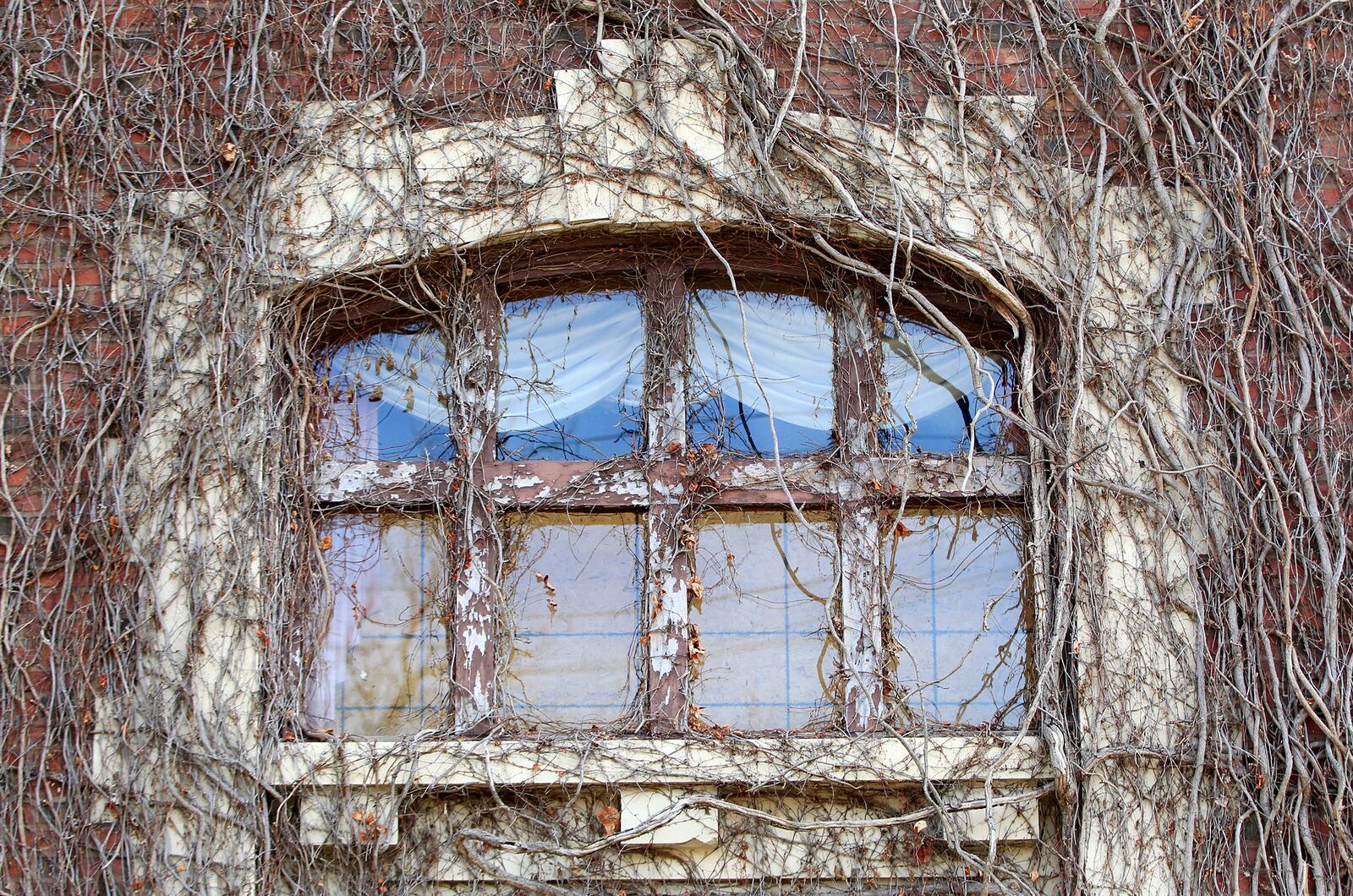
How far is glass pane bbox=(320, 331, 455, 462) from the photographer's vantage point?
3.73 metres

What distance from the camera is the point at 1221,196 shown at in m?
3.58

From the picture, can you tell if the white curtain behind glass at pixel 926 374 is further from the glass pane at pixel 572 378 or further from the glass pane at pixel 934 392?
the glass pane at pixel 572 378

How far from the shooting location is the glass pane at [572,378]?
12.3 ft

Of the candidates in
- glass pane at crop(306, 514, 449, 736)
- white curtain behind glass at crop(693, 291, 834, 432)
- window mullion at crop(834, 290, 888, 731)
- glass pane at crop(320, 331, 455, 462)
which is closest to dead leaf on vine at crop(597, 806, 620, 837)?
glass pane at crop(306, 514, 449, 736)

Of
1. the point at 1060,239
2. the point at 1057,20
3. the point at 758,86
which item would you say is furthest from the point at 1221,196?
the point at 758,86

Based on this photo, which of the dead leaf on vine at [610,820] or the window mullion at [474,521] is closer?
the dead leaf on vine at [610,820]

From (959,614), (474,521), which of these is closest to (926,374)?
(959,614)

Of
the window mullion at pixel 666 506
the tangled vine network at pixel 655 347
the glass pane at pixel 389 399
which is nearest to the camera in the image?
the tangled vine network at pixel 655 347

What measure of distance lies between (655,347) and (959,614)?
121 cm

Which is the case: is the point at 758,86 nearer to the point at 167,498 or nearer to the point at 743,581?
the point at 743,581

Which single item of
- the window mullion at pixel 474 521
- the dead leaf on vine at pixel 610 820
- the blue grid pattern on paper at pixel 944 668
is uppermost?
the window mullion at pixel 474 521

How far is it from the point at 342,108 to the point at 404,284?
21.5 inches

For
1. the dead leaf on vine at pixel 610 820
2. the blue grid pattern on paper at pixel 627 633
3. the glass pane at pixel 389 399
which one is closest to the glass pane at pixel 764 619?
the blue grid pattern on paper at pixel 627 633

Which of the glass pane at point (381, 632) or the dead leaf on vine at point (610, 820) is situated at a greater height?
the glass pane at point (381, 632)
